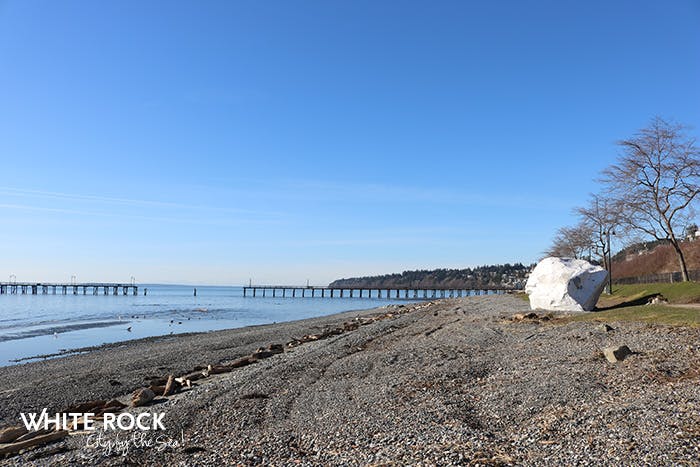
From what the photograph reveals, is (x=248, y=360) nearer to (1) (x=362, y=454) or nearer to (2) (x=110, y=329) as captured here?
(1) (x=362, y=454)

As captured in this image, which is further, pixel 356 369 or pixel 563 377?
pixel 356 369

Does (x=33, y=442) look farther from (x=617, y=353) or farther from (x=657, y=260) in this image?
(x=657, y=260)

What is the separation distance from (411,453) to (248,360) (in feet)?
34.9

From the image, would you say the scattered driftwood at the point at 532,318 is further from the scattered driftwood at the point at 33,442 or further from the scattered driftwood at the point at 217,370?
the scattered driftwood at the point at 33,442

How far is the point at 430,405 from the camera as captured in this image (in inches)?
336

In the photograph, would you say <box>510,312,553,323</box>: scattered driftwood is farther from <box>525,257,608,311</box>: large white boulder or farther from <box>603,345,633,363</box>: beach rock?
<box>603,345,633,363</box>: beach rock

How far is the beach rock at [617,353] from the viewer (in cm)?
1064

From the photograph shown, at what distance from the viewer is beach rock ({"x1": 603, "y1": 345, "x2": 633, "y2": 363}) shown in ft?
34.9

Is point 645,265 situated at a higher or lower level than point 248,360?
higher

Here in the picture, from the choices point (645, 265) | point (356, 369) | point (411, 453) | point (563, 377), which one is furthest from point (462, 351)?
point (645, 265)

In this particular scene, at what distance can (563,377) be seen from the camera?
970 cm

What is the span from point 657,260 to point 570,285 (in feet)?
139

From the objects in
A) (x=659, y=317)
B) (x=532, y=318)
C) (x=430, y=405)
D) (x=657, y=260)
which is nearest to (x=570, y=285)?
(x=532, y=318)

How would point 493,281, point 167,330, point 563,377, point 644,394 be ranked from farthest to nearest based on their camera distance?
point 493,281 < point 167,330 < point 563,377 < point 644,394
